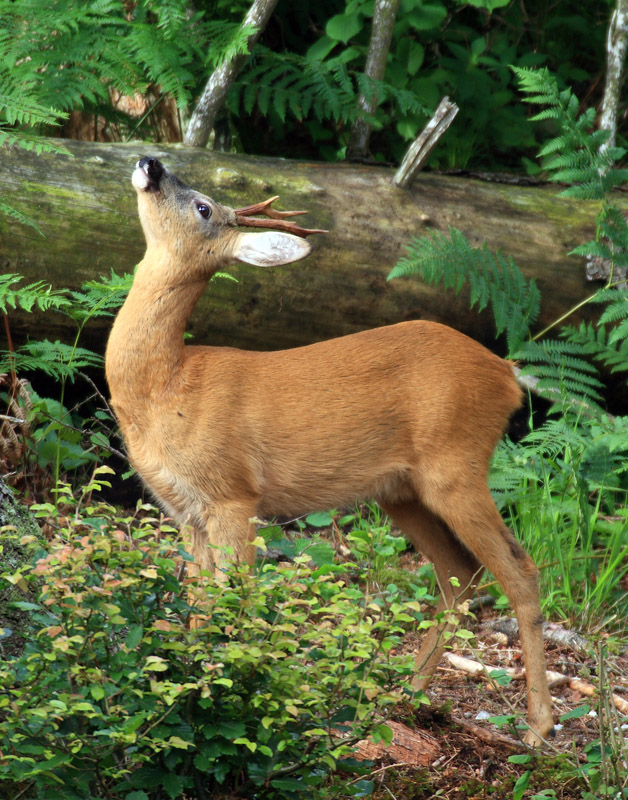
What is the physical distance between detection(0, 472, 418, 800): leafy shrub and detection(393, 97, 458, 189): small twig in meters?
3.95

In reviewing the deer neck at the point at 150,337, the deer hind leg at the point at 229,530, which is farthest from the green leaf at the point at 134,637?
the deer neck at the point at 150,337

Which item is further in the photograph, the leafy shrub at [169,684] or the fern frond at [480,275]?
the fern frond at [480,275]

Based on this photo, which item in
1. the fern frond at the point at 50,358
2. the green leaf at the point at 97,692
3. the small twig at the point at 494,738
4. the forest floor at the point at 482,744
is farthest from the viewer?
the fern frond at the point at 50,358

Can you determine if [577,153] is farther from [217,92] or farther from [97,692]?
[97,692]

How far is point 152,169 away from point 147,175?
0.12 feet

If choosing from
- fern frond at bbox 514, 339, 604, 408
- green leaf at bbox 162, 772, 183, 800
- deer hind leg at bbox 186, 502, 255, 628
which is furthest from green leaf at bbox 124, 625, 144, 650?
fern frond at bbox 514, 339, 604, 408

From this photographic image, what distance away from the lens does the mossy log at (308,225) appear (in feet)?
17.9

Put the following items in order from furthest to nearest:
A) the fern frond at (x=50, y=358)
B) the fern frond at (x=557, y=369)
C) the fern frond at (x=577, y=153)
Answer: the fern frond at (x=577, y=153), the fern frond at (x=557, y=369), the fern frond at (x=50, y=358)

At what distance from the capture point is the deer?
4.02 m

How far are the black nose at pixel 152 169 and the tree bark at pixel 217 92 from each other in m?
2.06

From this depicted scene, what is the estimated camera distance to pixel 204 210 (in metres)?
4.22

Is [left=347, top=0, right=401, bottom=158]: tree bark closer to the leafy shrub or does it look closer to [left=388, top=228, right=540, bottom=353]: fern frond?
[left=388, top=228, right=540, bottom=353]: fern frond

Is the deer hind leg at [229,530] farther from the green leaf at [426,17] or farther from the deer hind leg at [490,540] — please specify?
the green leaf at [426,17]

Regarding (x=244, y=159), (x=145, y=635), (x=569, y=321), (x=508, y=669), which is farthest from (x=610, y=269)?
(x=145, y=635)
